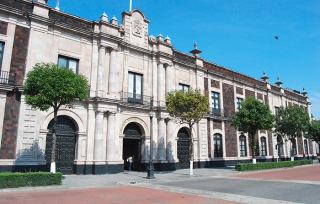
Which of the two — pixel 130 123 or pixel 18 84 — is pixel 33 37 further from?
pixel 130 123

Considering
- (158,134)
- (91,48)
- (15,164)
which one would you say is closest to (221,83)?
(158,134)

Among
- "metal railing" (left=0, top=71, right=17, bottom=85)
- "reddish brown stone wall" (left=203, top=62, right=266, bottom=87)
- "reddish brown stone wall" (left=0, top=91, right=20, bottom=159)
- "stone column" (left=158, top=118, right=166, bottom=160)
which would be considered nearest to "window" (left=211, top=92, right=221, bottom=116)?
"reddish brown stone wall" (left=203, top=62, right=266, bottom=87)

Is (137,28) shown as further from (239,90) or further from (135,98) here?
(239,90)

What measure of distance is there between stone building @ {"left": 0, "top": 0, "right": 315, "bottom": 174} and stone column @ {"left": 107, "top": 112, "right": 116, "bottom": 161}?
0.07 metres

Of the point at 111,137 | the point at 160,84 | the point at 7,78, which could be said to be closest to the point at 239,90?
the point at 160,84

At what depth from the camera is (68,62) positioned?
1794 cm

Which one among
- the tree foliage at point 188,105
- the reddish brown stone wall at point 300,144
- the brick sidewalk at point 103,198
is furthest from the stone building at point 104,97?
the reddish brown stone wall at point 300,144

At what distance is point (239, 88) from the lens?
98.8ft

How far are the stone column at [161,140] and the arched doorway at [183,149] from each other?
7.87ft

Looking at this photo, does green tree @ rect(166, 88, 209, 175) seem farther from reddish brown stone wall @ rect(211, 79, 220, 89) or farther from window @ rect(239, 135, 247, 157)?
window @ rect(239, 135, 247, 157)

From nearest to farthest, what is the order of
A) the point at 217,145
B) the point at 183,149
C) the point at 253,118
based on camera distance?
1. the point at 253,118
2. the point at 183,149
3. the point at 217,145

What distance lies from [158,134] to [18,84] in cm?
1098

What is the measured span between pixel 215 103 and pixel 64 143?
52.5ft

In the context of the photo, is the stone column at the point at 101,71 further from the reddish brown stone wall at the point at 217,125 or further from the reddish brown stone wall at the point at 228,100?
the reddish brown stone wall at the point at 228,100
